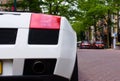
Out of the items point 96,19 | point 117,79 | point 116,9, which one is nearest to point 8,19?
point 117,79

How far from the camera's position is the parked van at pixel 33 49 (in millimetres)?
4500

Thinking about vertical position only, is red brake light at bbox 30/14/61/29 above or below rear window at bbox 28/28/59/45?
above

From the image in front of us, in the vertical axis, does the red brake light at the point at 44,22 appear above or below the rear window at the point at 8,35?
above

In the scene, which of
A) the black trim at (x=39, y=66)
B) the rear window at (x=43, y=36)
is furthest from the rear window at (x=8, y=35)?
the black trim at (x=39, y=66)

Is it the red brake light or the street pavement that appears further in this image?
the street pavement

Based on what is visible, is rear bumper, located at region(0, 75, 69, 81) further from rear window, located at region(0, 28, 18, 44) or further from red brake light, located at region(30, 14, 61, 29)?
red brake light, located at region(30, 14, 61, 29)

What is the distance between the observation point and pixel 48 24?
15.5 feet

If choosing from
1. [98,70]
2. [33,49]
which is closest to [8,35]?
[33,49]

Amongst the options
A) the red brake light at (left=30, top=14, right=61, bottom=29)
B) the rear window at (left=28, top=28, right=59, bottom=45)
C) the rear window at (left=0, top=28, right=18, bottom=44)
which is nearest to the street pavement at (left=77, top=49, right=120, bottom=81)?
the red brake light at (left=30, top=14, right=61, bottom=29)

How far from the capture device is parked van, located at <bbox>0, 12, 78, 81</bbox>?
450cm

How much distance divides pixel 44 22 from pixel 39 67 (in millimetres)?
498

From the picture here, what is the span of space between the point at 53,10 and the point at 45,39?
46829 mm

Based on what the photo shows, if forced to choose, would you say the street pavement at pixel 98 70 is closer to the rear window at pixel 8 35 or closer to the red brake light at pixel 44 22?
the red brake light at pixel 44 22

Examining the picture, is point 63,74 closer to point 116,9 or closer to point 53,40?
point 53,40
